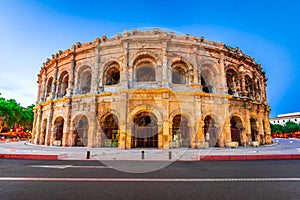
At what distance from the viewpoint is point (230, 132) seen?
14875mm

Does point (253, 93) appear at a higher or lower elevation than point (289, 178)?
higher

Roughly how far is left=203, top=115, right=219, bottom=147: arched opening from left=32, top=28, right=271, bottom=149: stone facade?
0.09 m

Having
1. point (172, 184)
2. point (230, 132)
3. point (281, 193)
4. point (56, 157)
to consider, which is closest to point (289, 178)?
point (281, 193)

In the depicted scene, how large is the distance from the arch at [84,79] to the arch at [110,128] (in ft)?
14.2

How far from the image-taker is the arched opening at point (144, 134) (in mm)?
14281

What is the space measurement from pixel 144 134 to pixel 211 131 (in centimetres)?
627

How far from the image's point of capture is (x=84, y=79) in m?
17.5

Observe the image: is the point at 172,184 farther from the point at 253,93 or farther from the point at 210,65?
the point at 253,93

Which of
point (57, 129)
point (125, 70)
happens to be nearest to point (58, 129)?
point (57, 129)

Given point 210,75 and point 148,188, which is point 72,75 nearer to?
Answer: point 210,75

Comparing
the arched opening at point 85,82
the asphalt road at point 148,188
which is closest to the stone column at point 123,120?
the arched opening at point 85,82

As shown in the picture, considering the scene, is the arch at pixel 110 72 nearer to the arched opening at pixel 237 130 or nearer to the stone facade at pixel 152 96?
the stone facade at pixel 152 96

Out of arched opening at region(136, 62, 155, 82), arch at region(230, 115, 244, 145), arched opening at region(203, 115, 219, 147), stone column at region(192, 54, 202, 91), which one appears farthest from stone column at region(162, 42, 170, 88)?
arch at region(230, 115, 244, 145)

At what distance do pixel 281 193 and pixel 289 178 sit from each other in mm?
1701
